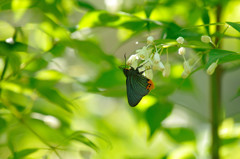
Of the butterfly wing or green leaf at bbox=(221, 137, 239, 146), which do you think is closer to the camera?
the butterfly wing

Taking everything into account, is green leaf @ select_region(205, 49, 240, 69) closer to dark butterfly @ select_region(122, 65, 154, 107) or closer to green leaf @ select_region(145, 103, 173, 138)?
dark butterfly @ select_region(122, 65, 154, 107)

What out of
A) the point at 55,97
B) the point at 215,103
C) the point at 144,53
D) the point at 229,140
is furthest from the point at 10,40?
the point at 229,140

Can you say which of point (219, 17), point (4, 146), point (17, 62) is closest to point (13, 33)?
point (17, 62)

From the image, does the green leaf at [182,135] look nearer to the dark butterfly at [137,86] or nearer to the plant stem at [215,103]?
the plant stem at [215,103]

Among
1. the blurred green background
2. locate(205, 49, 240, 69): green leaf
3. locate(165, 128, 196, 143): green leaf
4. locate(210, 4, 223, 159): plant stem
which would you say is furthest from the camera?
locate(165, 128, 196, 143): green leaf

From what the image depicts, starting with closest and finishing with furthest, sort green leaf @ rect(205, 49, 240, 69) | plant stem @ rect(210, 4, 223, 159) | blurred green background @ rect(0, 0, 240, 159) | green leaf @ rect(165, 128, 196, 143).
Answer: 1. green leaf @ rect(205, 49, 240, 69)
2. blurred green background @ rect(0, 0, 240, 159)
3. plant stem @ rect(210, 4, 223, 159)
4. green leaf @ rect(165, 128, 196, 143)

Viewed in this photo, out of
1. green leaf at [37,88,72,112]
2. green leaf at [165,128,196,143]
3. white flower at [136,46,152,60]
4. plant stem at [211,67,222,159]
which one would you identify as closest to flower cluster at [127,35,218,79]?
white flower at [136,46,152,60]

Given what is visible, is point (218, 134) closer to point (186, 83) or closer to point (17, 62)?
point (186, 83)

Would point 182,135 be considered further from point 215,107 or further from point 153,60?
point 153,60
